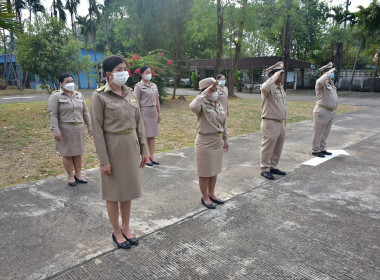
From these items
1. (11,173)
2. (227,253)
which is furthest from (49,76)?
(227,253)

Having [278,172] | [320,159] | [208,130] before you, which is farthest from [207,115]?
[320,159]

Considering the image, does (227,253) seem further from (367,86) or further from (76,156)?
(367,86)

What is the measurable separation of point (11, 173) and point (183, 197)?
3066mm

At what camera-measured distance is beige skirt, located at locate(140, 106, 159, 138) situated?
5.56m

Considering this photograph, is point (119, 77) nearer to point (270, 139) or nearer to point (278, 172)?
point (270, 139)

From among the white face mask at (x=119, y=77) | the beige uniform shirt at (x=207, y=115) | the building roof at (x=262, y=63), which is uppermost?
the building roof at (x=262, y=63)

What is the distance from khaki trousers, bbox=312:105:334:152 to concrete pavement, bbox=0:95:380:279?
3.42 ft

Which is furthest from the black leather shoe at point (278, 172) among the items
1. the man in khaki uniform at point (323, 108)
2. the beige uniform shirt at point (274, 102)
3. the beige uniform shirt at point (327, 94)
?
the beige uniform shirt at point (327, 94)

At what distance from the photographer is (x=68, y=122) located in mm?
4375

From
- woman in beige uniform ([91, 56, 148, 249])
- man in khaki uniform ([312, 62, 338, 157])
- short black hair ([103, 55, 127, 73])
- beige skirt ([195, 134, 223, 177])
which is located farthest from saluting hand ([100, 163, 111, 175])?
man in khaki uniform ([312, 62, 338, 157])

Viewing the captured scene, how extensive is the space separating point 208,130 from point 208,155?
289 mm

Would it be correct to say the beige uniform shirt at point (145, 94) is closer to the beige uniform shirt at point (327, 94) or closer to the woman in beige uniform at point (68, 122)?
the woman in beige uniform at point (68, 122)

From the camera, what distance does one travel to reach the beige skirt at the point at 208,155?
3.58 metres

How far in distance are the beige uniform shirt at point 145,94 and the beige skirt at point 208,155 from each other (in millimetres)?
2175
